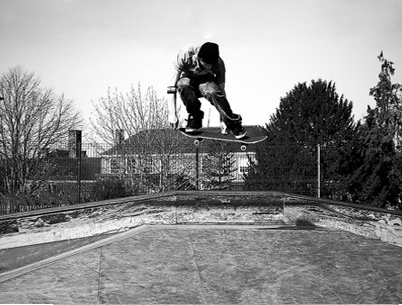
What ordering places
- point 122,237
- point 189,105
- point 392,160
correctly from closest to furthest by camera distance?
point 122,237
point 189,105
point 392,160

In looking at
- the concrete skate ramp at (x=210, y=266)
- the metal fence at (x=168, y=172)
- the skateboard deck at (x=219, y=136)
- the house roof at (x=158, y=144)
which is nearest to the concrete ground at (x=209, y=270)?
the concrete skate ramp at (x=210, y=266)

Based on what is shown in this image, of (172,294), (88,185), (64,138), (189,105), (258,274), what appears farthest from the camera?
(64,138)

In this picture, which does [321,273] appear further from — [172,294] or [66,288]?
[66,288]

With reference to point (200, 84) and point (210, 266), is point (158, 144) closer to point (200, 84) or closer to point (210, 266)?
point (200, 84)

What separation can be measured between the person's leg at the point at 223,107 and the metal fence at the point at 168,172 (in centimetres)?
516

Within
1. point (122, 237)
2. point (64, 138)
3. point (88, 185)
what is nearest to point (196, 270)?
point (122, 237)

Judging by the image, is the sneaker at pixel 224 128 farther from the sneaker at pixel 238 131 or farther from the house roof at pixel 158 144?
the house roof at pixel 158 144

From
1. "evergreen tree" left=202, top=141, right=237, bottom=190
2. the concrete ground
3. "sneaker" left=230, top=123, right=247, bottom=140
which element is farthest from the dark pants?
"evergreen tree" left=202, top=141, right=237, bottom=190

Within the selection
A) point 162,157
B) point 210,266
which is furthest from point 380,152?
point 210,266

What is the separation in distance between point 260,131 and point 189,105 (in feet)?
4.69

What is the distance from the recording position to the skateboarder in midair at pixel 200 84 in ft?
24.5

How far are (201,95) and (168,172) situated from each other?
806cm

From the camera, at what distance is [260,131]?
8180mm

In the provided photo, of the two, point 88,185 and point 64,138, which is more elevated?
point 64,138
